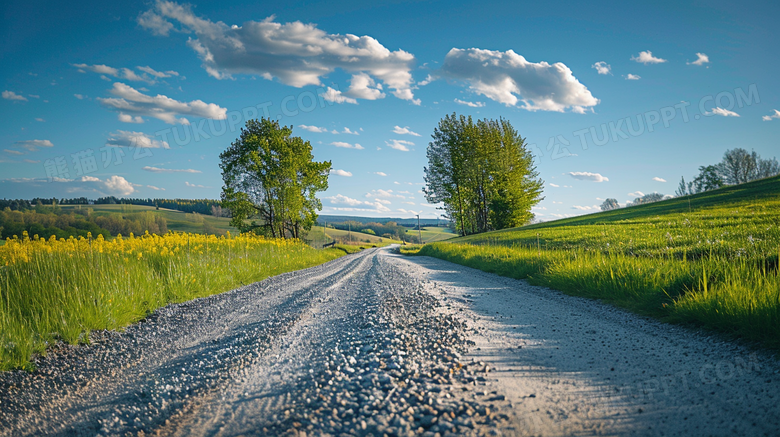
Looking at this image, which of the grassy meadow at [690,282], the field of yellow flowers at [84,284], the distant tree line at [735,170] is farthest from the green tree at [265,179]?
the distant tree line at [735,170]

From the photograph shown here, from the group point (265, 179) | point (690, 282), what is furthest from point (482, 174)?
point (690, 282)

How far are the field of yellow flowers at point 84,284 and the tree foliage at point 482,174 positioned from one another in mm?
32043

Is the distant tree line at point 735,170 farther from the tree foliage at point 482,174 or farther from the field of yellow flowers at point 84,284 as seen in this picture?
the field of yellow flowers at point 84,284

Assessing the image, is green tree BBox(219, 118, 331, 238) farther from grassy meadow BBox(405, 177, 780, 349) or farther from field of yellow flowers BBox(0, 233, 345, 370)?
grassy meadow BBox(405, 177, 780, 349)

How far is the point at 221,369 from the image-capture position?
140 inches

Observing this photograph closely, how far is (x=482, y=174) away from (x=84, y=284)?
124 ft

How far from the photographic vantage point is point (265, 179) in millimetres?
26734

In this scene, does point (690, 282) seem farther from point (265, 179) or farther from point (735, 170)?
point (735, 170)

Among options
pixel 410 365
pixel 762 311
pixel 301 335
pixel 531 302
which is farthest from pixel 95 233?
pixel 762 311

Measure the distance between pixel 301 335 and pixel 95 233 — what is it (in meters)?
8.96

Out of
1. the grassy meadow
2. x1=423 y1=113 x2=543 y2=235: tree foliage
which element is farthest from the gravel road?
x1=423 y1=113 x2=543 y2=235: tree foliage

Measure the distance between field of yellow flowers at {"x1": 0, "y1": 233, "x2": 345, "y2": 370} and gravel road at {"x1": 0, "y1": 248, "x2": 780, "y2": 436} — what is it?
1.18 feet

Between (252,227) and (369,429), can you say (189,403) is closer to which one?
(369,429)

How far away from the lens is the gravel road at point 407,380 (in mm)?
2354
